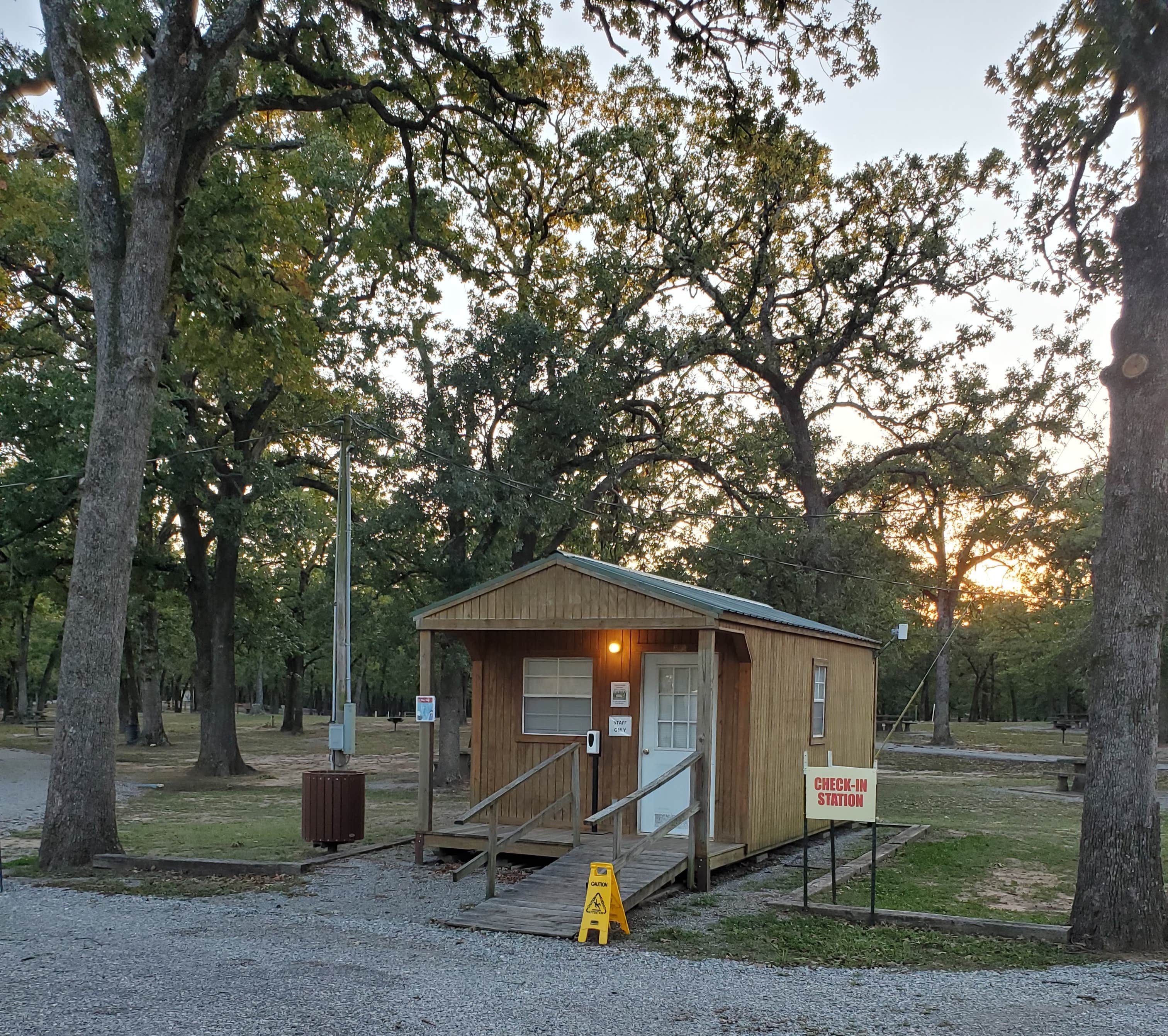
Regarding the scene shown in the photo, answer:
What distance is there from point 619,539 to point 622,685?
11387 mm

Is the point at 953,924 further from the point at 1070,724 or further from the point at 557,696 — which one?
the point at 1070,724

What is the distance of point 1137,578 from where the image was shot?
25.1 feet

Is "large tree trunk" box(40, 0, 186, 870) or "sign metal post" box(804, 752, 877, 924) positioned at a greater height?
"large tree trunk" box(40, 0, 186, 870)

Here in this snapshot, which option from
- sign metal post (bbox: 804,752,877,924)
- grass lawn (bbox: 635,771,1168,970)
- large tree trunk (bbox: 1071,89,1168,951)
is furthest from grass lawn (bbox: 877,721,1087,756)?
large tree trunk (bbox: 1071,89,1168,951)

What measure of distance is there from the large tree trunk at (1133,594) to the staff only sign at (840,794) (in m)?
1.59

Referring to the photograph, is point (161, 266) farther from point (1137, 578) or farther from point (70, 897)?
point (1137, 578)

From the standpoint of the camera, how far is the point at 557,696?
1173cm

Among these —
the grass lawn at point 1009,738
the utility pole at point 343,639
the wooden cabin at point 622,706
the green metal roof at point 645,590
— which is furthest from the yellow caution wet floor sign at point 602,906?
the grass lawn at point 1009,738

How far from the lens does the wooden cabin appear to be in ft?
34.2

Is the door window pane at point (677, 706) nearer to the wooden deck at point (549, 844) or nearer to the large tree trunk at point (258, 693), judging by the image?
the wooden deck at point (549, 844)

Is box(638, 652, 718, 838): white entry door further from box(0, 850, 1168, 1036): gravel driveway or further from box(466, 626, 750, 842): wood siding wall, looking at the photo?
box(0, 850, 1168, 1036): gravel driveway

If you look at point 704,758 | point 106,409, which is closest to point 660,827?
point 704,758

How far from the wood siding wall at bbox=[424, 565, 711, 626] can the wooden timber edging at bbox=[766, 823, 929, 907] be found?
8.74 feet

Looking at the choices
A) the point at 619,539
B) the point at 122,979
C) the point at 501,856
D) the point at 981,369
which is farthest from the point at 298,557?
the point at 122,979
